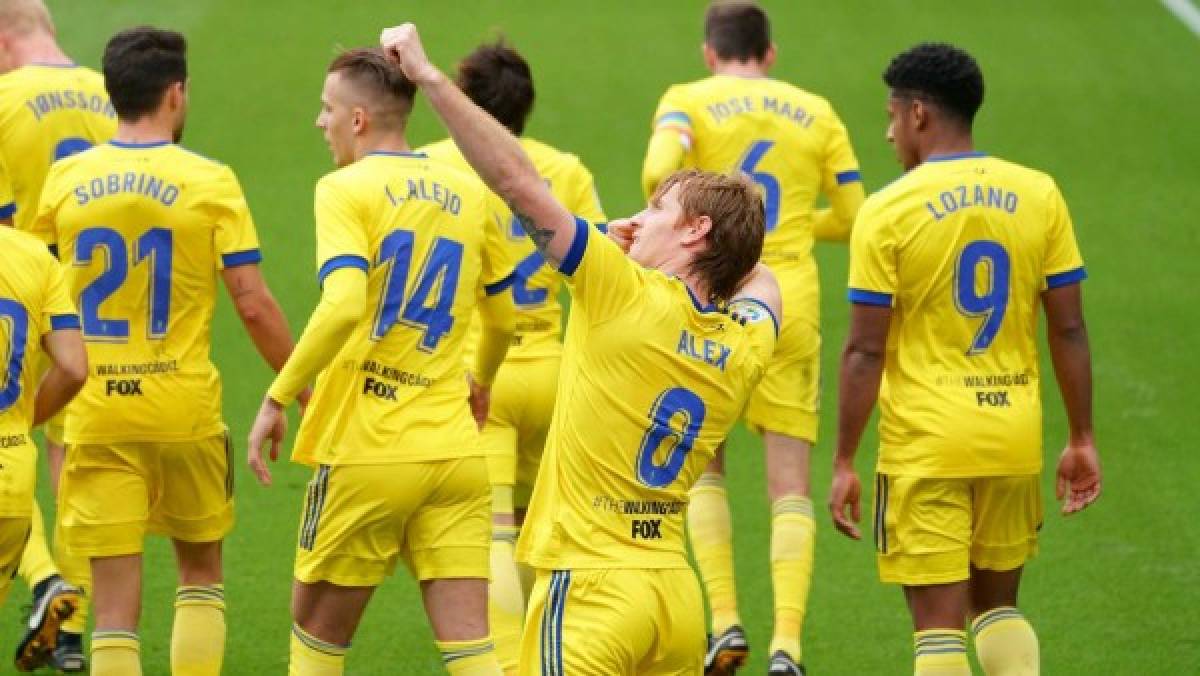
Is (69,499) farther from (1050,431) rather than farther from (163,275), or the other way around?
(1050,431)

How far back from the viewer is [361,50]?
269 inches

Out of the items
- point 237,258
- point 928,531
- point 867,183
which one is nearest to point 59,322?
point 237,258

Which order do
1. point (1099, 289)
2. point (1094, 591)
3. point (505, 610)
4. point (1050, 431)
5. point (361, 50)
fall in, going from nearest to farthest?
point (361, 50) < point (505, 610) < point (1094, 591) < point (1050, 431) < point (1099, 289)

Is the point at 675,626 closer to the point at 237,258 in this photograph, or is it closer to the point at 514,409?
the point at 237,258

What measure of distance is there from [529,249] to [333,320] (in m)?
2.01

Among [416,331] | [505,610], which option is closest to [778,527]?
[505,610]

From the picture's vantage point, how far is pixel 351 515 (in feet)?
21.8

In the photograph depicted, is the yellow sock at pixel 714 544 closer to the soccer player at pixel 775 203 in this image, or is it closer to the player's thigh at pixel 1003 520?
the soccer player at pixel 775 203

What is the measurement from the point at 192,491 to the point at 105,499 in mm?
307

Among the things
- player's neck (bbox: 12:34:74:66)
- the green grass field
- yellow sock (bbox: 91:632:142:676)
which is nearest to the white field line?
the green grass field

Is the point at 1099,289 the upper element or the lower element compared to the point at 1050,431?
upper

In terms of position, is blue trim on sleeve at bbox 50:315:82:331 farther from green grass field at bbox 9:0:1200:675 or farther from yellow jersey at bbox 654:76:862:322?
yellow jersey at bbox 654:76:862:322

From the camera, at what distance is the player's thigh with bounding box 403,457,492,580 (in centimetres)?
674

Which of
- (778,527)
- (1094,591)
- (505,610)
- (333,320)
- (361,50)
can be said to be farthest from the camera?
(1094,591)
